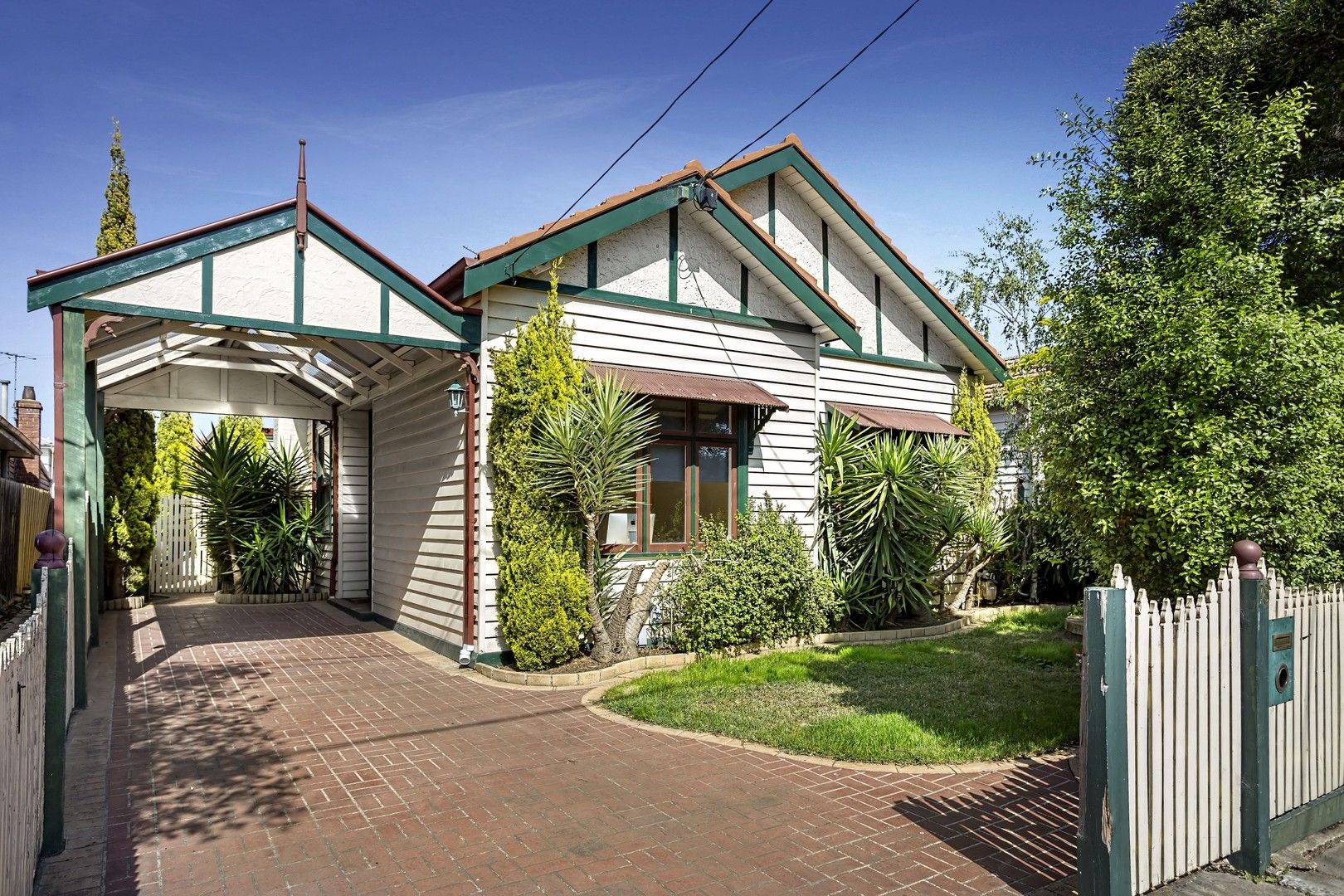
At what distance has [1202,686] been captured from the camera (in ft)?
12.9

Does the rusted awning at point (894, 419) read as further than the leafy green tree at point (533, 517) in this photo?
Yes

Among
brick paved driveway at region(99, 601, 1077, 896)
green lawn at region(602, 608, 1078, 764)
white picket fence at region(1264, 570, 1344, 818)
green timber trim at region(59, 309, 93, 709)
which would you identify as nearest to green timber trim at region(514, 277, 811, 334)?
green timber trim at region(59, 309, 93, 709)

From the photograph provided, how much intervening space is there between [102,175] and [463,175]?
790cm

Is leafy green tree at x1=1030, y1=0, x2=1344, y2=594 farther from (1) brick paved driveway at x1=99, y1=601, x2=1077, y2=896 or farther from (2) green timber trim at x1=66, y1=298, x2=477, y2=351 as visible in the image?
(2) green timber trim at x1=66, y1=298, x2=477, y2=351

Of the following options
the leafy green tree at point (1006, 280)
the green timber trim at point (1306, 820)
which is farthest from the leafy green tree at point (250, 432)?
the leafy green tree at point (1006, 280)

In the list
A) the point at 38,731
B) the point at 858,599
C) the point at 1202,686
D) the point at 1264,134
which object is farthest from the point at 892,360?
the point at 38,731

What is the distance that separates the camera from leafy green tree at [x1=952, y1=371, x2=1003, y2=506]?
13.7m

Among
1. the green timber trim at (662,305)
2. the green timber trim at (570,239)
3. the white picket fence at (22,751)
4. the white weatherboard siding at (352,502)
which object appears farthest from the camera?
the white weatherboard siding at (352,502)

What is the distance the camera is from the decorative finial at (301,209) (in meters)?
7.89

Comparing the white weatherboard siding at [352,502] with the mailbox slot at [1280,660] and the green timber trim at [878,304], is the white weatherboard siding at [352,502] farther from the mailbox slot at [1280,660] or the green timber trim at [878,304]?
the mailbox slot at [1280,660]

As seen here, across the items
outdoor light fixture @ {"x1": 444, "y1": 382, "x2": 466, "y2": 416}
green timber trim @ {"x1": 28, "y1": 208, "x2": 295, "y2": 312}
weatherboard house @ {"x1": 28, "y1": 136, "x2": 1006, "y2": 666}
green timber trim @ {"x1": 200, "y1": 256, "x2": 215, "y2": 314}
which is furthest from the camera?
outdoor light fixture @ {"x1": 444, "y1": 382, "x2": 466, "y2": 416}

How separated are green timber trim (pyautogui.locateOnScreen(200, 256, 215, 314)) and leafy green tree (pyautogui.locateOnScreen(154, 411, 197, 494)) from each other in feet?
34.8

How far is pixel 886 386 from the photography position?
526 inches

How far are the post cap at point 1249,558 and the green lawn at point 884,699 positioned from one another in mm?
2331
